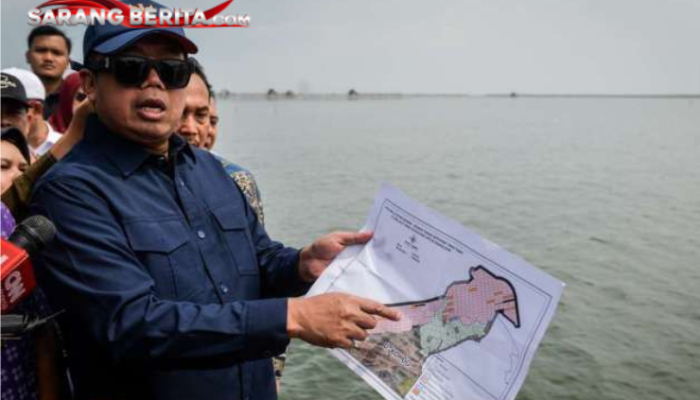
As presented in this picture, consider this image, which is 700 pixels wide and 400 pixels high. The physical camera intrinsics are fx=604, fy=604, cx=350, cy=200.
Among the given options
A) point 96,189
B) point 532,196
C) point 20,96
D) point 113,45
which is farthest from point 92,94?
point 532,196

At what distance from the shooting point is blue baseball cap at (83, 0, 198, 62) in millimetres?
2162

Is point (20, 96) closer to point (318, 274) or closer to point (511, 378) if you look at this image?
point (318, 274)

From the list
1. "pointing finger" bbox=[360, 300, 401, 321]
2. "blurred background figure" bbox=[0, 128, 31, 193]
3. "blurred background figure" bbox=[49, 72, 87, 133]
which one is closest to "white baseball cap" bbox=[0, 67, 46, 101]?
"blurred background figure" bbox=[49, 72, 87, 133]

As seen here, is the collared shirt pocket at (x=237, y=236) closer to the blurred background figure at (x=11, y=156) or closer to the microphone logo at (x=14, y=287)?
the microphone logo at (x=14, y=287)

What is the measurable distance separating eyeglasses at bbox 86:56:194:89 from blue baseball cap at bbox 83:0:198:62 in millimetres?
41

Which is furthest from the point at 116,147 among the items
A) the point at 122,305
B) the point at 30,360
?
the point at 30,360

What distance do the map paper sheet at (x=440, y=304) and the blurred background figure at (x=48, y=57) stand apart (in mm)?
5868

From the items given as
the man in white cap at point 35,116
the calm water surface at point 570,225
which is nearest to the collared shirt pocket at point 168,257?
the man in white cap at point 35,116

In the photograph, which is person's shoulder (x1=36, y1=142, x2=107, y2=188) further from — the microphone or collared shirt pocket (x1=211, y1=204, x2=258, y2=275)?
collared shirt pocket (x1=211, y1=204, x2=258, y2=275)

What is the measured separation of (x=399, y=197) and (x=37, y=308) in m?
1.42

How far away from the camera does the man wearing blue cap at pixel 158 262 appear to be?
6.33ft

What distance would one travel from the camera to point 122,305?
189 centimetres

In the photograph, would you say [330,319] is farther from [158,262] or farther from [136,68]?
[136,68]

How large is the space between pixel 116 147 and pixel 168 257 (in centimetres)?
47
